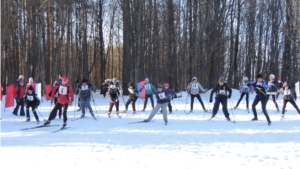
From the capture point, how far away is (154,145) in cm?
870

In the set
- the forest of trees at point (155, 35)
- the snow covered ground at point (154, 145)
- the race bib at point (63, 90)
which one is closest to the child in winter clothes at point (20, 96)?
the snow covered ground at point (154, 145)

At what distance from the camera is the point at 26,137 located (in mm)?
10047

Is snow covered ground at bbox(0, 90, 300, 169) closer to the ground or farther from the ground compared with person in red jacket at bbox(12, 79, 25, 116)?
closer to the ground

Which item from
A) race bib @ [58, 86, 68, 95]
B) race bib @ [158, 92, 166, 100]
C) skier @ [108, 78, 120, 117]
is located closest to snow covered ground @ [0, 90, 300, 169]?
race bib @ [158, 92, 166, 100]

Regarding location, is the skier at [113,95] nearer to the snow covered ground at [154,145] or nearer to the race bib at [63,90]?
the snow covered ground at [154,145]

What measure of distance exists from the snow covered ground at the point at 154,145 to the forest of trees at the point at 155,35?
17359mm

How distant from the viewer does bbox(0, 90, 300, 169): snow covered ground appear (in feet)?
22.5

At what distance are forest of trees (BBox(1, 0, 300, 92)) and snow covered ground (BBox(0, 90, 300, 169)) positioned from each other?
57.0ft

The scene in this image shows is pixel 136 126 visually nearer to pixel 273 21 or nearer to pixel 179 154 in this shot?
pixel 179 154

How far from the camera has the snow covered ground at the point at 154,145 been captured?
22.5ft

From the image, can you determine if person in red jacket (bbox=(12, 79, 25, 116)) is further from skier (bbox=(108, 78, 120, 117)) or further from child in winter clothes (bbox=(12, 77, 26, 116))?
skier (bbox=(108, 78, 120, 117))

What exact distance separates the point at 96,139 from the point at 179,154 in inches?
118

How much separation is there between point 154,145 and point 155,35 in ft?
95.0

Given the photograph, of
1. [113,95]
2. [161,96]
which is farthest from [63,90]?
[113,95]
